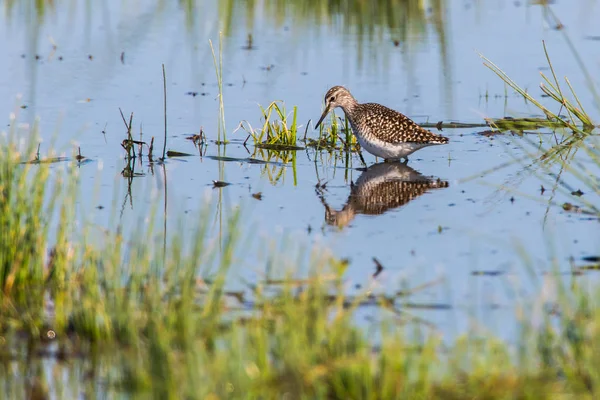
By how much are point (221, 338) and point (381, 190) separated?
4108mm

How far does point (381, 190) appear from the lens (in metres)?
8.95

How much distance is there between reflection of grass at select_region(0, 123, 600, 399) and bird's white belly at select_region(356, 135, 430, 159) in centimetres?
388

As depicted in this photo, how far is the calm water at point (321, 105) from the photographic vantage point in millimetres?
6914

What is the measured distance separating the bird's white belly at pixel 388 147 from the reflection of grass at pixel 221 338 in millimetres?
3883

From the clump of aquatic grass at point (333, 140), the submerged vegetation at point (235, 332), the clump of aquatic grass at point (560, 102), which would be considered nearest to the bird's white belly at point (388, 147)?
the clump of aquatic grass at point (333, 140)

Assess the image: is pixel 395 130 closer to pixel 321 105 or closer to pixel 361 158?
pixel 361 158

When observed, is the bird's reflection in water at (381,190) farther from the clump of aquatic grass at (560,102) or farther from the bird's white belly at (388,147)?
the clump of aquatic grass at (560,102)

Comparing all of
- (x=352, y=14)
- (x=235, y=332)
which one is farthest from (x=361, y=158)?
(x=352, y=14)

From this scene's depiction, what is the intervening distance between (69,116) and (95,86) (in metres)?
1.66

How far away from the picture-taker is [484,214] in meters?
7.96

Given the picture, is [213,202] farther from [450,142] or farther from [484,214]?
[450,142]

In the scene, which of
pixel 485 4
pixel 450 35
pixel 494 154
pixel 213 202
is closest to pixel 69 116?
pixel 213 202

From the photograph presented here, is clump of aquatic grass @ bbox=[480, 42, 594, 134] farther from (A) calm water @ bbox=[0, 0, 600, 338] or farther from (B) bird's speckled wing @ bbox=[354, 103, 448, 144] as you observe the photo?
(B) bird's speckled wing @ bbox=[354, 103, 448, 144]

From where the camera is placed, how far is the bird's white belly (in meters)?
9.87
